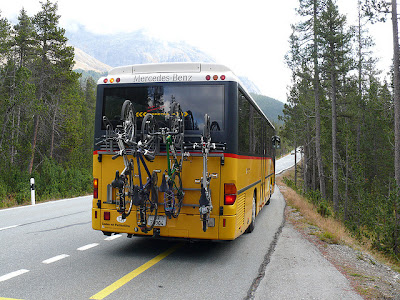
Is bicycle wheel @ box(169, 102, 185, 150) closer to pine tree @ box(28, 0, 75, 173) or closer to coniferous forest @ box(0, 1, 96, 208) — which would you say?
coniferous forest @ box(0, 1, 96, 208)

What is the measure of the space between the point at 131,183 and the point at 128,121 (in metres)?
1.03

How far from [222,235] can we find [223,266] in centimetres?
51

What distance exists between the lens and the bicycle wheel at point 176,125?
6.14 meters

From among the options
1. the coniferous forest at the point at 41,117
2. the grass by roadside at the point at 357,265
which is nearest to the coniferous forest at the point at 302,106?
the coniferous forest at the point at 41,117

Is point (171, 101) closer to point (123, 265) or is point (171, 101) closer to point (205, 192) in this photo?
point (205, 192)

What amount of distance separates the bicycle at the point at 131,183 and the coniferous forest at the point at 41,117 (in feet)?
36.4

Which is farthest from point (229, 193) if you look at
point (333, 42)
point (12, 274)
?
point (333, 42)

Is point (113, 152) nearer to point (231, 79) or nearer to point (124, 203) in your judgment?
point (124, 203)

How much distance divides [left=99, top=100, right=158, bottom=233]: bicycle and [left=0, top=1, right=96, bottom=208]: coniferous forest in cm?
1109

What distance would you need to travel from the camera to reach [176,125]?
616 centimetres

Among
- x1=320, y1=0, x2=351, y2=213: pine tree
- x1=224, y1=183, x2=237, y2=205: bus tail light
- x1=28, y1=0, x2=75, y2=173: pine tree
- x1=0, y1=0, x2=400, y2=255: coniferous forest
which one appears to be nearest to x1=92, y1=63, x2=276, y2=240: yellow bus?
x1=224, y1=183, x2=237, y2=205: bus tail light

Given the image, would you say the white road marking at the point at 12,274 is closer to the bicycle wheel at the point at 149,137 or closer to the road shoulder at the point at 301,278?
the bicycle wheel at the point at 149,137

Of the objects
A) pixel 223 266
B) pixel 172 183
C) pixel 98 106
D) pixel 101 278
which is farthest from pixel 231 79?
pixel 101 278

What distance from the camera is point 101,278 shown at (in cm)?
525
